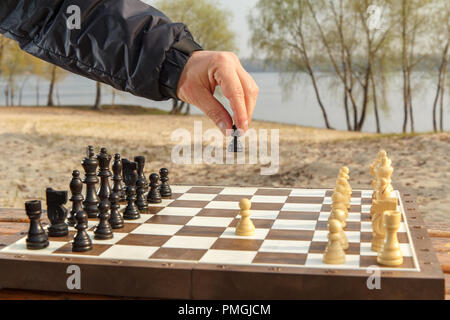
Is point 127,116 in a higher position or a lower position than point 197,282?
higher

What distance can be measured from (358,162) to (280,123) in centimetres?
411


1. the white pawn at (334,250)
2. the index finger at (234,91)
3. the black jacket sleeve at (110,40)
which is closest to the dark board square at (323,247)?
the white pawn at (334,250)

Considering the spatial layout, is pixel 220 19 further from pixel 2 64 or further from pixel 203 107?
pixel 203 107

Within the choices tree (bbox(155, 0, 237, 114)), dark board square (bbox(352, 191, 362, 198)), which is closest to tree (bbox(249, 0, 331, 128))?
tree (bbox(155, 0, 237, 114))

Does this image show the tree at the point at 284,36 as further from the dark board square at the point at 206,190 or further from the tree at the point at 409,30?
the dark board square at the point at 206,190

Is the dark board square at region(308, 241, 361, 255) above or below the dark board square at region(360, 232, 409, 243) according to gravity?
below

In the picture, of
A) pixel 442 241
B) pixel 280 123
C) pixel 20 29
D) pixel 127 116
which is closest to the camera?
pixel 20 29

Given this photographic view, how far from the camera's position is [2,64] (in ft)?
40.9

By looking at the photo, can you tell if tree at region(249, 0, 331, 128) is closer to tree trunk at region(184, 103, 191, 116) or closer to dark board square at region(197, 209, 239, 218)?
tree trunk at region(184, 103, 191, 116)

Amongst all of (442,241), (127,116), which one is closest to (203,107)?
(442,241)

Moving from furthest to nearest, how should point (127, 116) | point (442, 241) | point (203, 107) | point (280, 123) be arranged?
point (127, 116) < point (280, 123) < point (442, 241) < point (203, 107)

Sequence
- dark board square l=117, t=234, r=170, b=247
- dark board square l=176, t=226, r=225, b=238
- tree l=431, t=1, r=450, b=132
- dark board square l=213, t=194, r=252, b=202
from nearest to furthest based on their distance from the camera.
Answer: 1. dark board square l=117, t=234, r=170, b=247
2. dark board square l=176, t=226, r=225, b=238
3. dark board square l=213, t=194, r=252, b=202
4. tree l=431, t=1, r=450, b=132

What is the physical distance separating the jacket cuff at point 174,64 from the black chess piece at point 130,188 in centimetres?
68

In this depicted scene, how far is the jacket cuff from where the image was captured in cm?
155
